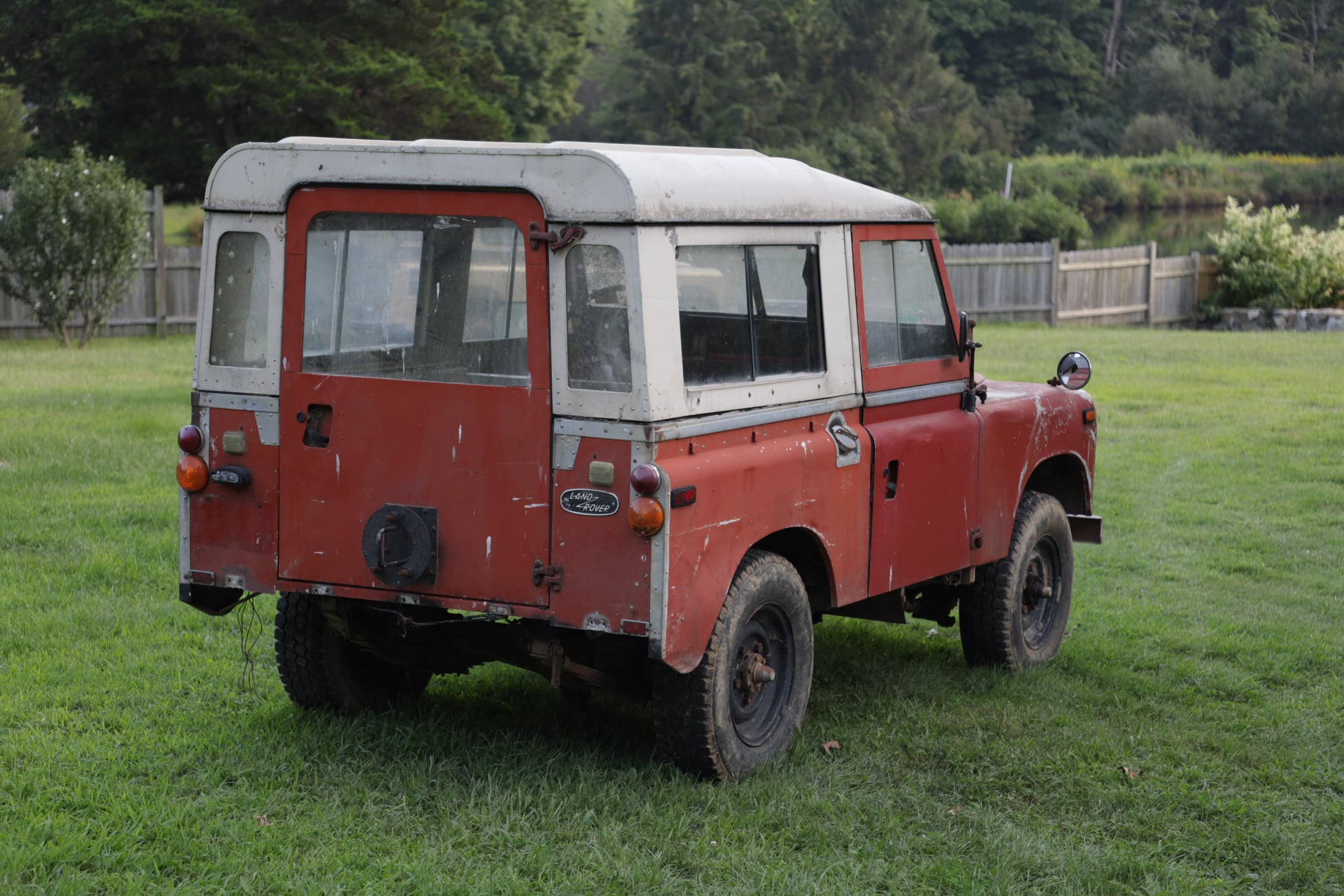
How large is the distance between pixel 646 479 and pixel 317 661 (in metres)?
1.90

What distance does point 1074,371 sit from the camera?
7234mm

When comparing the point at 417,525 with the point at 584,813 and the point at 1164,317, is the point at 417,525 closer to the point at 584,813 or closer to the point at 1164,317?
the point at 584,813

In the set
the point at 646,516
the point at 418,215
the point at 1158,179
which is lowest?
the point at 646,516

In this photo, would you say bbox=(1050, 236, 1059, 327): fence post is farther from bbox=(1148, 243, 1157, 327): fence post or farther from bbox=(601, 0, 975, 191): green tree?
bbox=(601, 0, 975, 191): green tree

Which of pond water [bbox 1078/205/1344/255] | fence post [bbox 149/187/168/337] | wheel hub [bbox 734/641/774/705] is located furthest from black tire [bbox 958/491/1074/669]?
pond water [bbox 1078/205/1344/255]

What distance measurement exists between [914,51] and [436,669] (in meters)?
59.1

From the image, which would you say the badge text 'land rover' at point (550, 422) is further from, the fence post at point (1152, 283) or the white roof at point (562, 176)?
the fence post at point (1152, 283)

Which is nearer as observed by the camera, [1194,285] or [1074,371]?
[1074,371]

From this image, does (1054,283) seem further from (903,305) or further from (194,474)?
(194,474)

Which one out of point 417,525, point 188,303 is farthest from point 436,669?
→ point 188,303

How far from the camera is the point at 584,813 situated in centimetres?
495

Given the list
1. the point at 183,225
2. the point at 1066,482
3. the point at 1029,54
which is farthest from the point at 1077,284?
the point at 1029,54

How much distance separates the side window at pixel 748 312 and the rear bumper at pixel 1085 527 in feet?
8.62

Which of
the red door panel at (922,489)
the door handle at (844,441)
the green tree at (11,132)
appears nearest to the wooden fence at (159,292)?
the green tree at (11,132)
